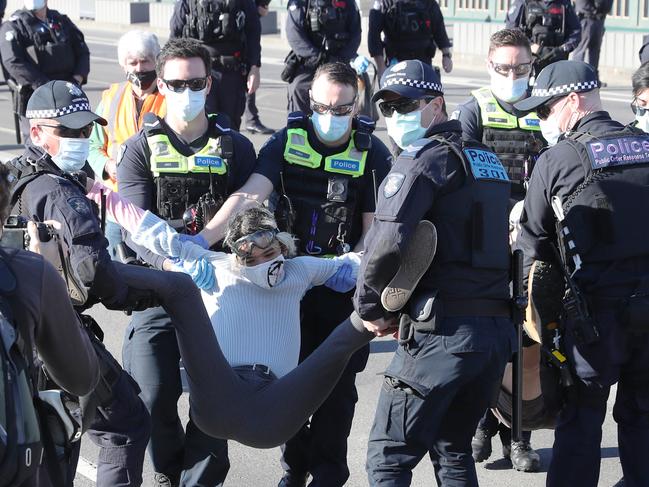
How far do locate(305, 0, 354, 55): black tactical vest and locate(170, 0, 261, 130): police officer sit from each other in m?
0.82

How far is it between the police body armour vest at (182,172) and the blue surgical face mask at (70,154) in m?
0.42

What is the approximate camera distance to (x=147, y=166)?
5.48m

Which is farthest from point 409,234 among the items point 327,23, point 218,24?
point 327,23

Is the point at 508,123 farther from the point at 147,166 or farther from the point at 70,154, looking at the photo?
the point at 70,154

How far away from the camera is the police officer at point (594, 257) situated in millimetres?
4742

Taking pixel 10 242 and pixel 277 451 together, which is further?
pixel 277 451

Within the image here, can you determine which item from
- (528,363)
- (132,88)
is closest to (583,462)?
(528,363)

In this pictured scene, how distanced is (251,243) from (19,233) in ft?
3.46

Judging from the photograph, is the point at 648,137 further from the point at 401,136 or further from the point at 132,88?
the point at 132,88

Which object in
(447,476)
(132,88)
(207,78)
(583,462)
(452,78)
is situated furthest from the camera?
(452,78)

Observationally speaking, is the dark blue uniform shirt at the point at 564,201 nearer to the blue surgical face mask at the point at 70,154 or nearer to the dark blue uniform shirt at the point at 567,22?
the blue surgical face mask at the point at 70,154

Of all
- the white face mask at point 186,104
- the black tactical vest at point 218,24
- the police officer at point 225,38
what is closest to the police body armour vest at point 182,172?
the white face mask at point 186,104

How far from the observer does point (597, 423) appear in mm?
4945

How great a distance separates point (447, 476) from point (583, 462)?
70 centimetres
